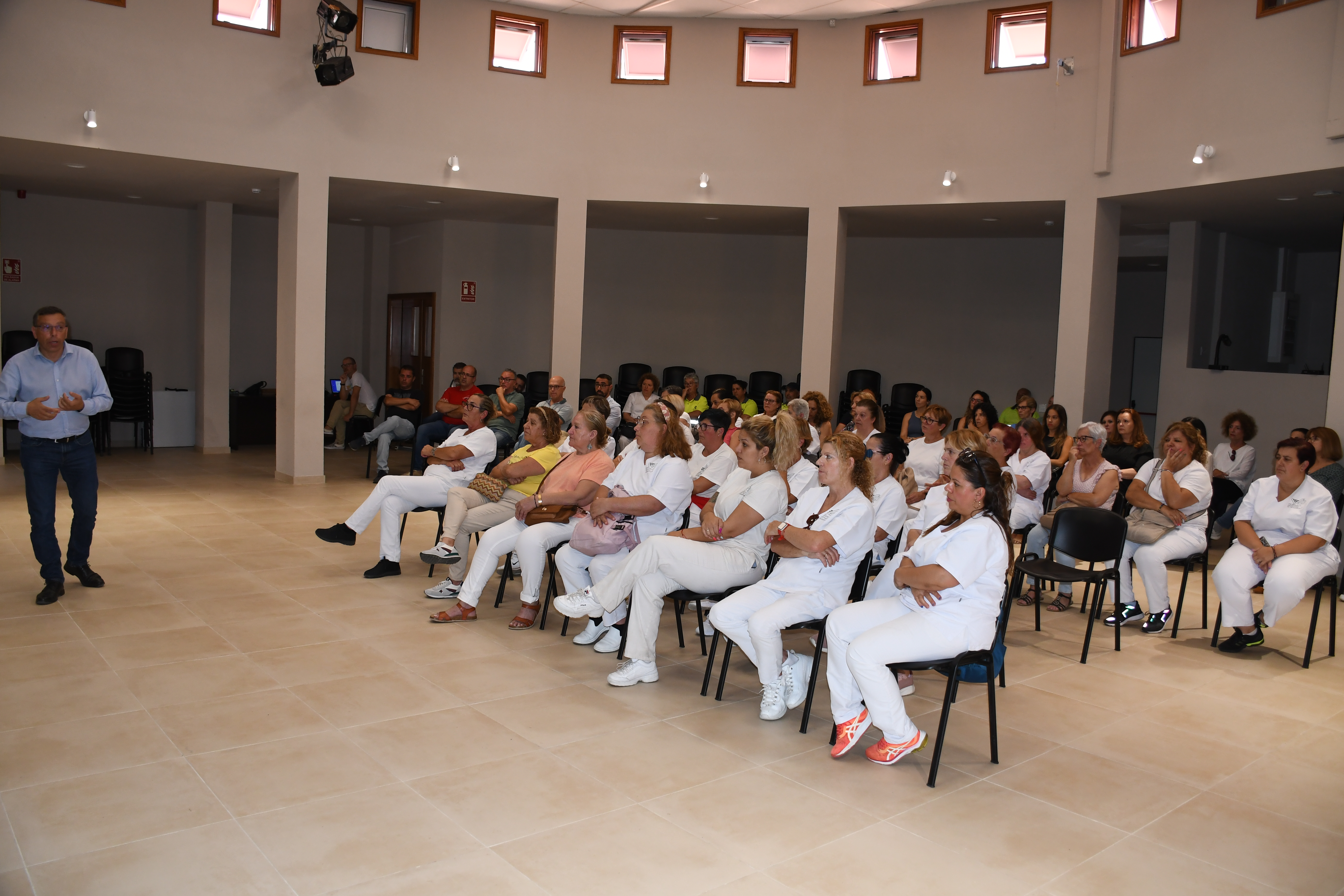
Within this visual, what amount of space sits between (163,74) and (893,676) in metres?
8.37

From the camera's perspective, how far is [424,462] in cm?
995

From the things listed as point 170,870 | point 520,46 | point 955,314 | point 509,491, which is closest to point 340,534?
point 509,491

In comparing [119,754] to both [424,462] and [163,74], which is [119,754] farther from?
[163,74]

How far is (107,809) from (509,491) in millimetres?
3012

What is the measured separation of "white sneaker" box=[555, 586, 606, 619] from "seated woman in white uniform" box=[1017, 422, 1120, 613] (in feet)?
9.46

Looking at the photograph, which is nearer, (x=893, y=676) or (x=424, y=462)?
(x=893, y=676)

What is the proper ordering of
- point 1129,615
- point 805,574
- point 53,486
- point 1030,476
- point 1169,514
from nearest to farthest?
point 805,574 → point 53,486 → point 1169,514 → point 1129,615 → point 1030,476

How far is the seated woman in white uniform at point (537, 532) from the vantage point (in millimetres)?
5230

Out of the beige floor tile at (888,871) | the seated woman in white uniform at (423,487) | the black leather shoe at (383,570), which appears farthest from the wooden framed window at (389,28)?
the beige floor tile at (888,871)

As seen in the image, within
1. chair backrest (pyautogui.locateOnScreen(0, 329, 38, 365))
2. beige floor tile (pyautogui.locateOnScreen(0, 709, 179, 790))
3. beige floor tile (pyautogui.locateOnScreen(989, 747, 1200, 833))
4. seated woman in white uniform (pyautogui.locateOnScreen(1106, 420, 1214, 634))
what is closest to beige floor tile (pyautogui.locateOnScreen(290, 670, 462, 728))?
beige floor tile (pyautogui.locateOnScreen(0, 709, 179, 790))

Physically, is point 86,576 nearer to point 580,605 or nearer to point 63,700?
point 63,700

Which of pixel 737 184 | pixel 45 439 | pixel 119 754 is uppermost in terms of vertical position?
pixel 737 184

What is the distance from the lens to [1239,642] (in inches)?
213

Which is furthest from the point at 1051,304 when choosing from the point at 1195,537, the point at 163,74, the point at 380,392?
the point at 163,74
